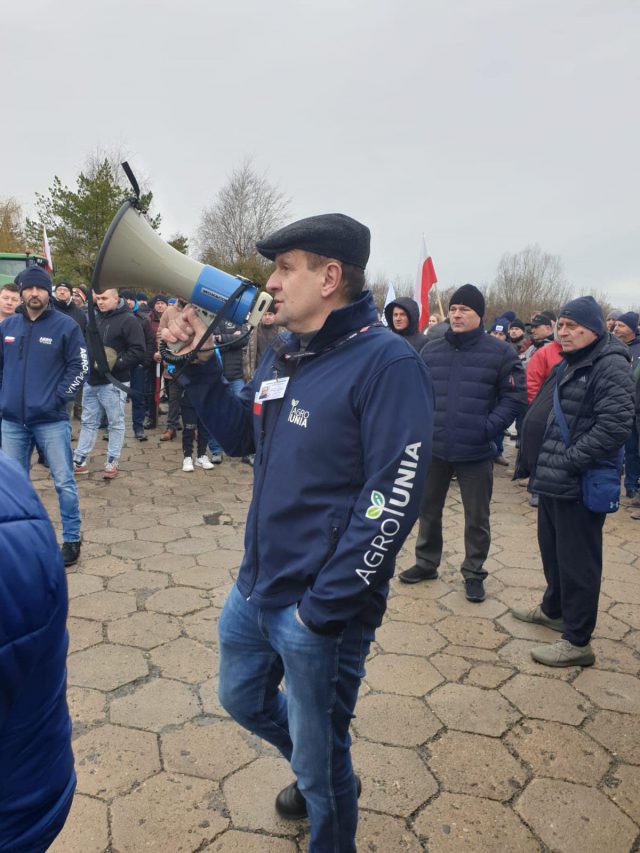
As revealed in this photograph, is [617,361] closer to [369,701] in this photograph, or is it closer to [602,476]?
[602,476]

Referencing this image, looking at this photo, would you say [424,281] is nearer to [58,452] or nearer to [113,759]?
[58,452]

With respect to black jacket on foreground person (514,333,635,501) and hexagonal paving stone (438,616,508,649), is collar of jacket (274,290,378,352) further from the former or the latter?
hexagonal paving stone (438,616,508,649)

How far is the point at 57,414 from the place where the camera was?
405cm

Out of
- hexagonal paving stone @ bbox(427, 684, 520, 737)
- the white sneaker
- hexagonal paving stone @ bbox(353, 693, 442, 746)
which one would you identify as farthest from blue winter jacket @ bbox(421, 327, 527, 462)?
the white sneaker

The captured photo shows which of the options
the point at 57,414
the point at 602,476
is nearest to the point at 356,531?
the point at 602,476

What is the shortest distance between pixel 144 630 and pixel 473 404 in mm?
2382

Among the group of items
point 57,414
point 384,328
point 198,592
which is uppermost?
point 384,328

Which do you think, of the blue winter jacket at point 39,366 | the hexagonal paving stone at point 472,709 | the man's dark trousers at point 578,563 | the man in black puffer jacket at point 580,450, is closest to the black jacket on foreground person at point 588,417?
the man in black puffer jacket at point 580,450

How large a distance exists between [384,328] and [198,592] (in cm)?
267

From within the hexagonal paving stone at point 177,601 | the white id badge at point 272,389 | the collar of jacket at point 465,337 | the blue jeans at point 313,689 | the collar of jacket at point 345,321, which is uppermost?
the collar of jacket at point 465,337

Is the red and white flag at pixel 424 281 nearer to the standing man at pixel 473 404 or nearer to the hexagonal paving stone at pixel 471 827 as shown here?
the standing man at pixel 473 404

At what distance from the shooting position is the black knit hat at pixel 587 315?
2.93m

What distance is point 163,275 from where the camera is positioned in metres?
1.90

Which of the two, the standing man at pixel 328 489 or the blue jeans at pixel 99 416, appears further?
the blue jeans at pixel 99 416
